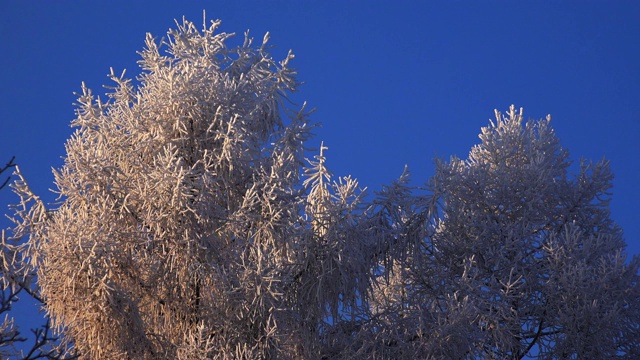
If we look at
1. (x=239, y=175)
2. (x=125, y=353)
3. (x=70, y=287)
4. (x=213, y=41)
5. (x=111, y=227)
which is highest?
(x=213, y=41)

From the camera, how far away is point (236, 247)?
11578 mm

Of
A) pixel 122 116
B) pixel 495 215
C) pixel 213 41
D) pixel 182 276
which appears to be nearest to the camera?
pixel 182 276

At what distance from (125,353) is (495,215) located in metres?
7.90

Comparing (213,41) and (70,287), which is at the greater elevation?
(213,41)

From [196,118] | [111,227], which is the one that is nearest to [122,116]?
[196,118]

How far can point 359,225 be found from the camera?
1191cm

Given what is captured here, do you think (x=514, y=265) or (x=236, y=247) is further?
(x=514, y=265)

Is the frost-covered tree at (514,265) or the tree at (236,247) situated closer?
the tree at (236,247)

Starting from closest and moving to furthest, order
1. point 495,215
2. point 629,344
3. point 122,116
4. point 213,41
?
1. point 122,116
2. point 213,41
3. point 629,344
4. point 495,215

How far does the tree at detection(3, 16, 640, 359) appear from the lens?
10.8 metres

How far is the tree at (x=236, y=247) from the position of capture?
10750 millimetres

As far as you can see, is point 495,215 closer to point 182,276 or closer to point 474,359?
point 474,359

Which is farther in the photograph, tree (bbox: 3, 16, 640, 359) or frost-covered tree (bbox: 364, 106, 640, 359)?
frost-covered tree (bbox: 364, 106, 640, 359)

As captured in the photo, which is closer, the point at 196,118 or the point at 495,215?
the point at 196,118
